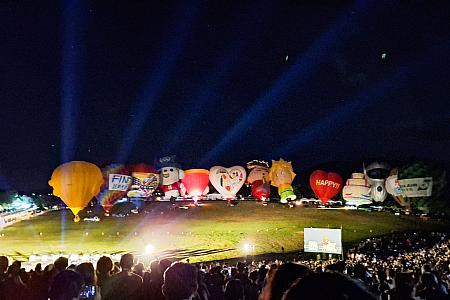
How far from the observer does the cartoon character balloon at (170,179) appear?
5162 centimetres

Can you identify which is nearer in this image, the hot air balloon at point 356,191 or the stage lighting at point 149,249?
the stage lighting at point 149,249

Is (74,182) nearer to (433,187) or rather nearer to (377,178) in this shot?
(377,178)

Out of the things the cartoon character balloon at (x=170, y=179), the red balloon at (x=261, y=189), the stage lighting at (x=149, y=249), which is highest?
the cartoon character balloon at (x=170, y=179)

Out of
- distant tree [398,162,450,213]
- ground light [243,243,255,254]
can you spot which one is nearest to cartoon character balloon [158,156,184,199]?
distant tree [398,162,450,213]

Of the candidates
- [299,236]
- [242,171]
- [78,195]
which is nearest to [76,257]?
[78,195]

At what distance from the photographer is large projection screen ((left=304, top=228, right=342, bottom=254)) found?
19.7 m

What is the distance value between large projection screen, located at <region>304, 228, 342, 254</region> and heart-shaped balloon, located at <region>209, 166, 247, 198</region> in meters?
28.0

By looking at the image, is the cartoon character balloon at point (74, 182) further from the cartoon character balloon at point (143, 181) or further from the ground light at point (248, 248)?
the cartoon character balloon at point (143, 181)

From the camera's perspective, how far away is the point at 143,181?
47.5m

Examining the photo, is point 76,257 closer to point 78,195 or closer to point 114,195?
point 78,195

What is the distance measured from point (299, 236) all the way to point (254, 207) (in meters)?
14.9

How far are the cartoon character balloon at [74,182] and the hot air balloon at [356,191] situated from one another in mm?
→ 27523

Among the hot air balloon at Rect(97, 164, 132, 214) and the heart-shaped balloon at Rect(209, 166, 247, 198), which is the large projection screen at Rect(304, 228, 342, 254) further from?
the heart-shaped balloon at Rect(209, 166, 247, 198)

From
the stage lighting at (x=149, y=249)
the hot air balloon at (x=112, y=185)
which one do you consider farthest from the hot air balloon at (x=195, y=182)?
the stage lighting at (x=149, y=249)
